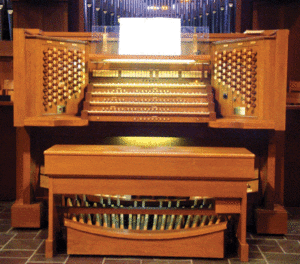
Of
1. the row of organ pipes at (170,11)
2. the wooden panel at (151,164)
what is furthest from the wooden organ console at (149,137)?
the row of organ pipes at (170,11)

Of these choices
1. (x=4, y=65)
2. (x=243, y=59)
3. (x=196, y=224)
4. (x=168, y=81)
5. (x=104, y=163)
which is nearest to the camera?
(x=104, y=163)

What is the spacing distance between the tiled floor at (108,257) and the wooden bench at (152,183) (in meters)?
0.06

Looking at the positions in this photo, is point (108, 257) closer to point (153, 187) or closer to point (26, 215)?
point (153, 187)

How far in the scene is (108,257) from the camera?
306 cm

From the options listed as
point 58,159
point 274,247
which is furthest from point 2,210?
point 274,247

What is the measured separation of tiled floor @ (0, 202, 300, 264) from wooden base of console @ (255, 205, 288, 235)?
0.23 feet

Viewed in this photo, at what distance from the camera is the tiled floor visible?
9.80 ft

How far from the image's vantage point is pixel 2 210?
171 inches

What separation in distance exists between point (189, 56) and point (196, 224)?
5.17 ft

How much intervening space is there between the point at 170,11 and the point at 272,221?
3.69 meters

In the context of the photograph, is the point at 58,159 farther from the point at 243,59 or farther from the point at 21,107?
the point at 243,59

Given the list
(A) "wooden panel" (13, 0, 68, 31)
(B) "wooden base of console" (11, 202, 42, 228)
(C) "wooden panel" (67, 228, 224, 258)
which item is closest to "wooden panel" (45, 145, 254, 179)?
(C) "wooden panel" (67, 228, 224, 258)

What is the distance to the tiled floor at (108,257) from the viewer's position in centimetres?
299

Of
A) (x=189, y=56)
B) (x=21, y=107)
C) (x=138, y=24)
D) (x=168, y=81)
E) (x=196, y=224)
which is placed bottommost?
(x=196, y=224)
